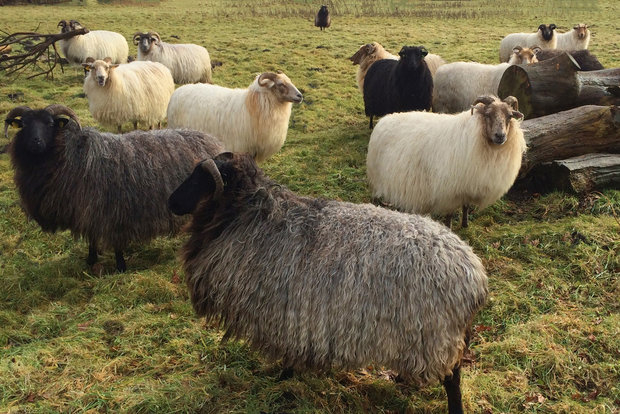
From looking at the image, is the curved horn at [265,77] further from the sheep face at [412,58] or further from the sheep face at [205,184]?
the sheep face at [205,184]

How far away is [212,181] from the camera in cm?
385

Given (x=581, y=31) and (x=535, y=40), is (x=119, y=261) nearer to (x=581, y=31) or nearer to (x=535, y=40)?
(x=535, y=40)

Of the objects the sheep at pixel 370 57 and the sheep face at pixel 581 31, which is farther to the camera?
the sheep face at pixel 581 31

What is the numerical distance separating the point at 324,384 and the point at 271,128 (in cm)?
490

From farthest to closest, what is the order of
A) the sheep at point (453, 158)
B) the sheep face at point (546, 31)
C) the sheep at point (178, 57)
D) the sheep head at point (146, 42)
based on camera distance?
1. the sheep face at point (546, 31)
2. the sheep at point (178, 57)
3. the sheep head at point (146, 42)
4. the sheep at point (453, 158)

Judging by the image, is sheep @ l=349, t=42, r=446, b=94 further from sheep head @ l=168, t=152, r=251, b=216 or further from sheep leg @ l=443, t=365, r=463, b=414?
sheep leg @ l=443, t=365, r=463, b=414

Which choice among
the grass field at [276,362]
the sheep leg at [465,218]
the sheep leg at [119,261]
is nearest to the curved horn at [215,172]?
the grass field at [276,362]

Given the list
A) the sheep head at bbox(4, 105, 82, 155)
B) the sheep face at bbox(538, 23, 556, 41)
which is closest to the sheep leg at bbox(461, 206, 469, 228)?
the sheep head at bbox(4, 105, 82, 155)

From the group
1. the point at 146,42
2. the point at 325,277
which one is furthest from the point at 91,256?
the point at 146,42

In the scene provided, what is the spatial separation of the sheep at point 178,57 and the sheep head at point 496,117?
32.4 ft

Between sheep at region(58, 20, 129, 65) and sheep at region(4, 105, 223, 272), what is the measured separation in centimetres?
1081

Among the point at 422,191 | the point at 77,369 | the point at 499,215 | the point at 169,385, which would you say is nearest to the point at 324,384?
the point at 169,385

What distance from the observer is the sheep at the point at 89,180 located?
536cm

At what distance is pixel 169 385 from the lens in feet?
12.1
